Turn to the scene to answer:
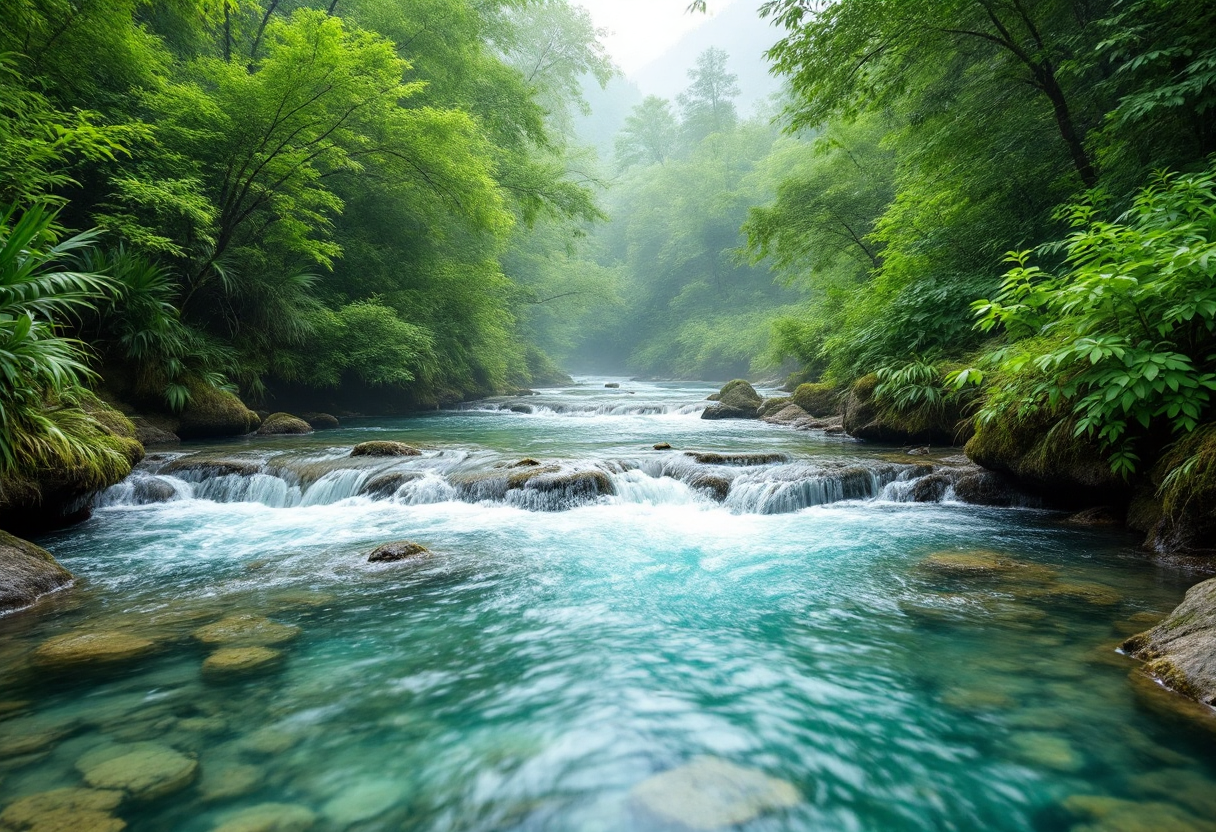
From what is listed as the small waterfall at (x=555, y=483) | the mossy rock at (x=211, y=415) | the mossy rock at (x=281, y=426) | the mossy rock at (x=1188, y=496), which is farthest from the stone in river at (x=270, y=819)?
the mossy rock at (x=281, y=426)

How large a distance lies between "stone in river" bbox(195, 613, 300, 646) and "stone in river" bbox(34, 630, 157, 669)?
10.4 inches

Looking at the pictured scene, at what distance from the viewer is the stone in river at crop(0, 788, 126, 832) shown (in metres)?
1.72

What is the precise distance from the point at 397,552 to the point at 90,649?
6.70ft

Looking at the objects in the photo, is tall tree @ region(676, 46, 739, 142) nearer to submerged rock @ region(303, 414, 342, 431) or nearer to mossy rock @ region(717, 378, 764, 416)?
mossy rock @ region(717, 378, 764, 416)

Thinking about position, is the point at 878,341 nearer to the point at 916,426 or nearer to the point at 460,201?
the point at 916,426

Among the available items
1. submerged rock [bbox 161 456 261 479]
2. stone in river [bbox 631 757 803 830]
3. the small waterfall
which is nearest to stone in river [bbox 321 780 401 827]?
stone in river [bbox 631 757 803 830]

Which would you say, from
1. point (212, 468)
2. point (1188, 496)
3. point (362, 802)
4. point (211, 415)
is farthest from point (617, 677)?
point (211, 415)

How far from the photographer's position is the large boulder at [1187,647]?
7.61 ft

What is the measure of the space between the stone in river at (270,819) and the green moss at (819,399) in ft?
40.5

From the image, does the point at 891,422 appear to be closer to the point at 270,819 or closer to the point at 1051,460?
the point at 1051,460

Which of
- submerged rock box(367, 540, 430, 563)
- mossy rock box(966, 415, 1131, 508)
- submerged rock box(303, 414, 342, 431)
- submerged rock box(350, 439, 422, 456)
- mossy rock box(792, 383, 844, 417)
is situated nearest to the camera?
submerged rock box(367, 540, 430, 563)

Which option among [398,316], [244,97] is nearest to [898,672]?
[244,97]

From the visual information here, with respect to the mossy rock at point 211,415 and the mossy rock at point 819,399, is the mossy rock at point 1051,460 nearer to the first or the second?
the mossy rock at point 819,399

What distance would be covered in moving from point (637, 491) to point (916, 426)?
15.7 feet
